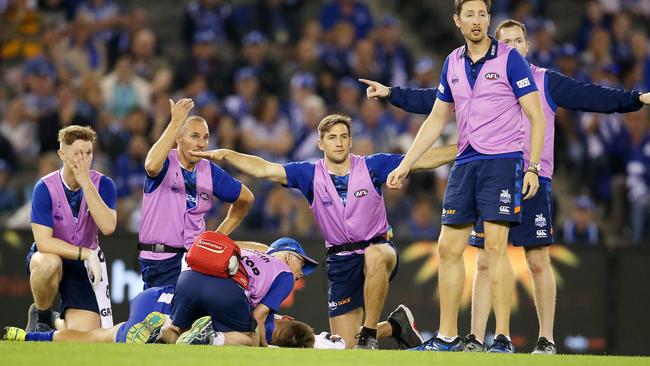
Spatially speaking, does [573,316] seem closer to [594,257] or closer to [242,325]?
[594,257]

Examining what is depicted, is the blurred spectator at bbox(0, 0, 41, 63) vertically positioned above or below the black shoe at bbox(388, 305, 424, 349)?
above

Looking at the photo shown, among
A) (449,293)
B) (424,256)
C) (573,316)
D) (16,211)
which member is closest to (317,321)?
(424,256)

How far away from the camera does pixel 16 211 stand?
14.6 meters

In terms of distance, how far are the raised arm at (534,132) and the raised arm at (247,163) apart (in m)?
2.52

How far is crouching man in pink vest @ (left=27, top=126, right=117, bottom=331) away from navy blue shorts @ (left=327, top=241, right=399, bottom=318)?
6.51ft

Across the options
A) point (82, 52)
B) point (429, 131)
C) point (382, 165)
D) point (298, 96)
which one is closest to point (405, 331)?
point (382, 165)

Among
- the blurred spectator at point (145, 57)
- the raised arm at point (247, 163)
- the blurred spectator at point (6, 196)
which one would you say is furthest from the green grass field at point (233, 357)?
the blurred spectator at point (145, 57)

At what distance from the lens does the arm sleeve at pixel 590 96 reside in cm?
957

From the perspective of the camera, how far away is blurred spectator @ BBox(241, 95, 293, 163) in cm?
1636

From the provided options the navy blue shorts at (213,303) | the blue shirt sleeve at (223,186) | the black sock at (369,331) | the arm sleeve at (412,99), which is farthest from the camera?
the blue shirt sleeve at (223,186)

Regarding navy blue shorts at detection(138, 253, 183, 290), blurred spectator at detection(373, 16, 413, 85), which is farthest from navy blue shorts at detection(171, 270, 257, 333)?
blurred spectator at detection(373, 16, 413, 85)

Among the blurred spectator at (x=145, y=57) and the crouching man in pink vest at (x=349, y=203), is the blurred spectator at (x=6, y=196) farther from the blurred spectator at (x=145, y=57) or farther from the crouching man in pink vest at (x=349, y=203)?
the crouching man in pink vest at (x=349, y=203)

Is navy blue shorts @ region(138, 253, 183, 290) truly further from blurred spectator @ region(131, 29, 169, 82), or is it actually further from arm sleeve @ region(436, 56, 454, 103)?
blurred spectator @ region(131, 29, 169, 82)

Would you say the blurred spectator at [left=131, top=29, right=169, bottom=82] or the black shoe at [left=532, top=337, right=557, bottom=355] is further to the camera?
the blurred spectator at [left=131, top=29, right=169, bottom=82]
